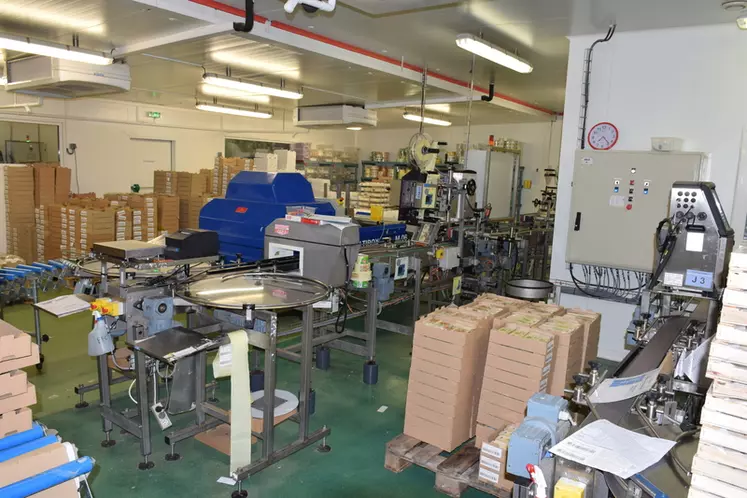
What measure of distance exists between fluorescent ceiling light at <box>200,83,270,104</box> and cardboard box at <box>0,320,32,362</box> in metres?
6.89

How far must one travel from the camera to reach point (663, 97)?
503 cm

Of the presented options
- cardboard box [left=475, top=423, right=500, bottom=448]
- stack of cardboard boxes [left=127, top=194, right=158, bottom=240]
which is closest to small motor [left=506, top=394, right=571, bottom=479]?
cardboard box [left=475, top=423, right=500, bottom=448]

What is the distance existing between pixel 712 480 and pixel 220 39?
5431 millimetres

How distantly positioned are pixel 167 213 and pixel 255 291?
22.0 ft

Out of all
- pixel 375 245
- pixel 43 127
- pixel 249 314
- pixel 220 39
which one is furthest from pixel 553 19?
pixel 43 127

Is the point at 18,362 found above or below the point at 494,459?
above

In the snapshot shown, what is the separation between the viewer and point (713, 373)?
1.59 m

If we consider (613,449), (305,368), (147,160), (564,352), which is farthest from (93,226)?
(613,449)

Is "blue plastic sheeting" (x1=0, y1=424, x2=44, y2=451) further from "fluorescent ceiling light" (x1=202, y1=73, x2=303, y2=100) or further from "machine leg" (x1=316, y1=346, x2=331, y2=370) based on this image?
"fluorescent ceiling light" (x1=202, y1=73, x2=303, y2=100)

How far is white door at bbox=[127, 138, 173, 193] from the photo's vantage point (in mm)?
11148

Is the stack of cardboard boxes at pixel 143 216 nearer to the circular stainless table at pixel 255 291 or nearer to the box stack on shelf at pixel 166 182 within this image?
the box stack on shelf at pixel 166 182

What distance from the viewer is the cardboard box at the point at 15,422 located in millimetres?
2375

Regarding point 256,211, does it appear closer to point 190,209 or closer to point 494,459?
point 494,459

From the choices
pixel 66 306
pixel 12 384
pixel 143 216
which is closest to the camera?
pixel 12 384
